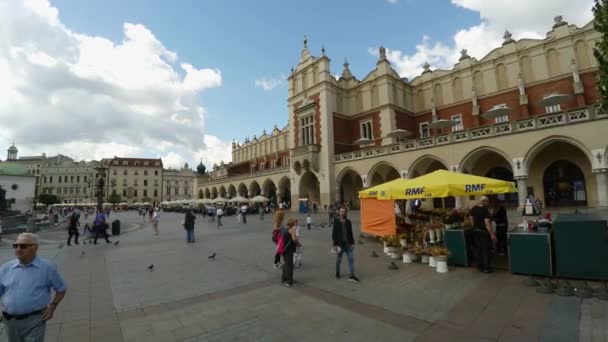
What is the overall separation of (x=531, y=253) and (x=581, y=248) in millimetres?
776

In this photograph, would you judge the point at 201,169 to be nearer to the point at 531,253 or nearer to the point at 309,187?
the point at 309,187

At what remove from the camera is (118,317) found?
4473 mm

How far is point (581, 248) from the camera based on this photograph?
527 centimetres

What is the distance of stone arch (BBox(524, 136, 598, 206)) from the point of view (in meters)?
17.6

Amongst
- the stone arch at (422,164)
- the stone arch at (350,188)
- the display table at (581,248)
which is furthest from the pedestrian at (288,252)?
the stone arch at (350,188)

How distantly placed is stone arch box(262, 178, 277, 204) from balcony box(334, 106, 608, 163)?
17.9 metres

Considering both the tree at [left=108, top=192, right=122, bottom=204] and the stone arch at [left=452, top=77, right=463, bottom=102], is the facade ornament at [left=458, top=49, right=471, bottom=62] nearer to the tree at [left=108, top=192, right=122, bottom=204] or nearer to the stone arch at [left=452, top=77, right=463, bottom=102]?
the stone arch at [left=452, top=77, right=463, bottom=102]

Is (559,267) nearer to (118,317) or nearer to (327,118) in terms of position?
(118,317)

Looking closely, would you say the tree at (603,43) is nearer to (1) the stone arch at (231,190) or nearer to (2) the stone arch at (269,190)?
(2) the stone arch at (269,190)

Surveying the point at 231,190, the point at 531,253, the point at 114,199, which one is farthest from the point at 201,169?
the point at 531,253

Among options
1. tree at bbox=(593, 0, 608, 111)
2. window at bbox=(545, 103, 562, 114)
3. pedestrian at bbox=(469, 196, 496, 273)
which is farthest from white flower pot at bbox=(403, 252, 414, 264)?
window at bbox=(545, 103, 562, 114)

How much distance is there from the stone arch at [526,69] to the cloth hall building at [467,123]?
0.24 feet

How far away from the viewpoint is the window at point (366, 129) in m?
29.7

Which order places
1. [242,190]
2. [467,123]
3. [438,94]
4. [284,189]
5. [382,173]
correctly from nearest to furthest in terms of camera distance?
[467,123]
[382,173]
[438,94]
[284,189]
[242,190]
